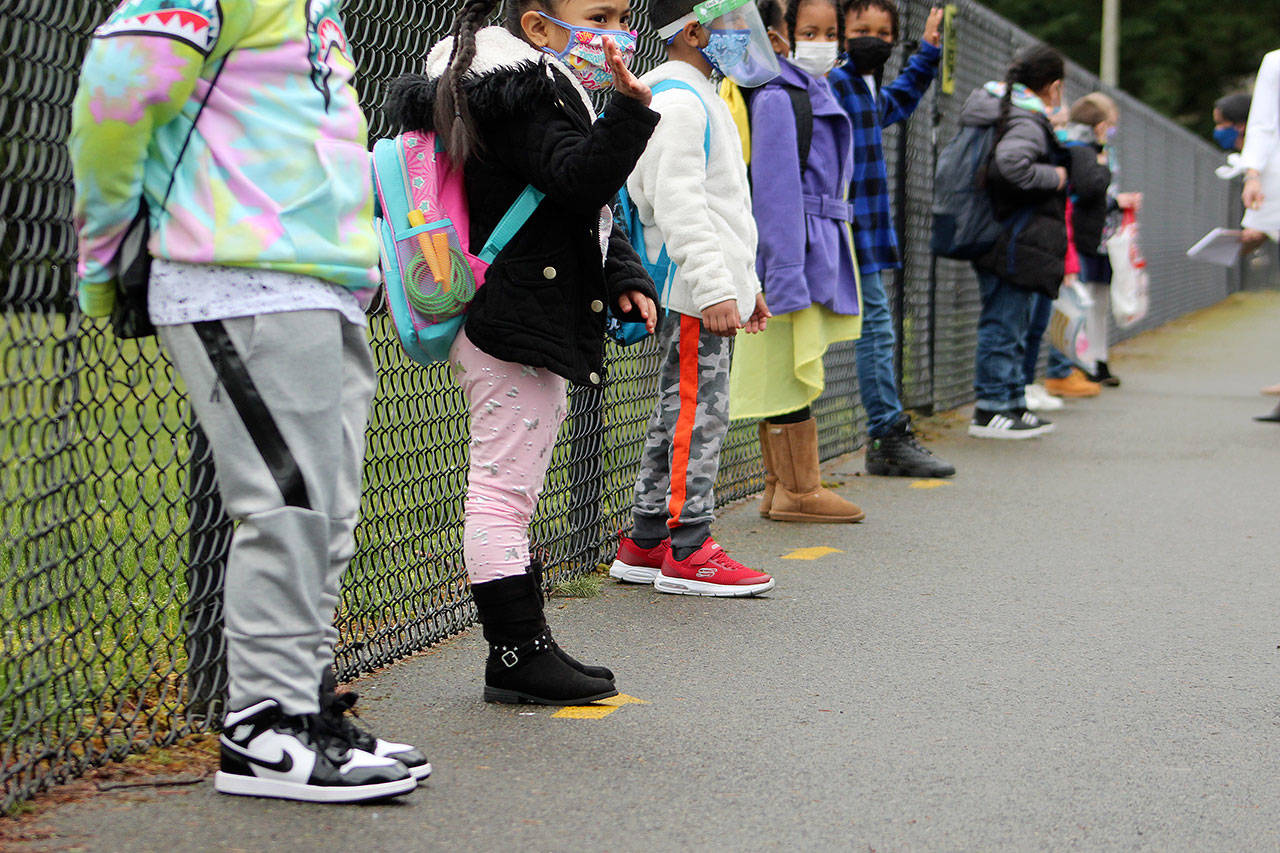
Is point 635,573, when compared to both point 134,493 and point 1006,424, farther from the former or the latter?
point 1006,424

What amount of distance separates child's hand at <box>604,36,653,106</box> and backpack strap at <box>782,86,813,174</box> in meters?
2.07

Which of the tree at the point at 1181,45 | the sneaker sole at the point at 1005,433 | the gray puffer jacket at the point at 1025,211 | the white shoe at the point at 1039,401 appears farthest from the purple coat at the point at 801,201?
the tree at the point at 1181,45

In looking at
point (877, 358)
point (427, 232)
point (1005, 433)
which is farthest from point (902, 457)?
point (427, 232)

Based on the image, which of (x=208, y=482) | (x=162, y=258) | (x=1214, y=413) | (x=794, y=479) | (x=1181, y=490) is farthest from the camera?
(x=1214, y=413)

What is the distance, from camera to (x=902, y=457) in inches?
285

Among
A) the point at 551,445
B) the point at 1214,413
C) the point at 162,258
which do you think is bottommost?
the point at 1214,413

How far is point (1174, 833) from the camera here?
2902 millimetres

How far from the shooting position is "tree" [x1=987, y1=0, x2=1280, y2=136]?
34750mm

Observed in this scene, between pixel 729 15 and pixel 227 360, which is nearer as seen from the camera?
pixel 227 360

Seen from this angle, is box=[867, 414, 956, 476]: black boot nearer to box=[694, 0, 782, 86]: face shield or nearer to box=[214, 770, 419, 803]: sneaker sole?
box=[694, 0, 782, 86]: face shield

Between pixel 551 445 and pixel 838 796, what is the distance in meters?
1.07

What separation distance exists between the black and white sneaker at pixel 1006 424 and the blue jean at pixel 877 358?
1690 mm

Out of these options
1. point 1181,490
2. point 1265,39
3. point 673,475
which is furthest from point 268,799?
point 1265,39

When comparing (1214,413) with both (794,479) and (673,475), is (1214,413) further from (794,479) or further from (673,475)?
(673,475)
